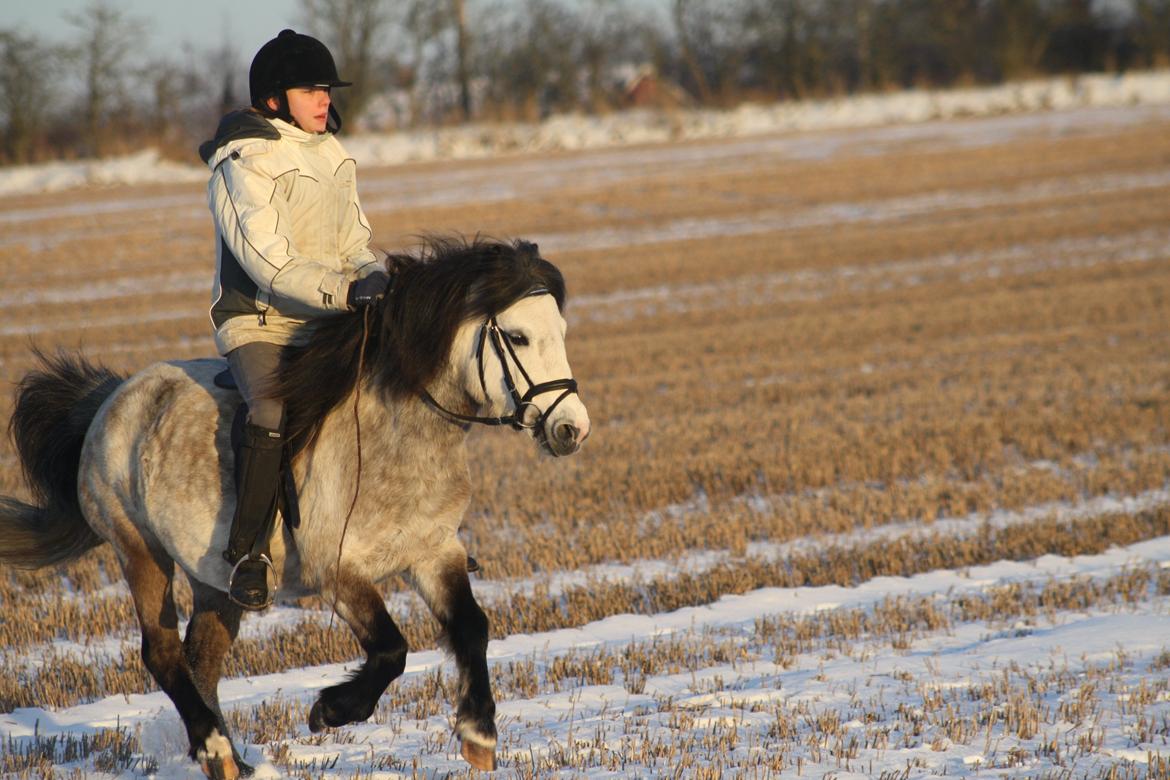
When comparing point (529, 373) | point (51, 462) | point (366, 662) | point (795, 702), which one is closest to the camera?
point (529, 373)

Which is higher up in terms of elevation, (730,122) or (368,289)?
(730,122)

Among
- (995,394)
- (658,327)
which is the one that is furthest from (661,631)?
(658,327)

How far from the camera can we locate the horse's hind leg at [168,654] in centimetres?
445

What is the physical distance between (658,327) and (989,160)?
52.4ft

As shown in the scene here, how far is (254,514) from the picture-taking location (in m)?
4.35

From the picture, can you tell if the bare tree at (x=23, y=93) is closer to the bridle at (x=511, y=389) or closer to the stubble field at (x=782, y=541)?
the stubble field at (x=782, y=541)

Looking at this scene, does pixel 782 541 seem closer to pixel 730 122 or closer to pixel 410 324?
pixel 410 324

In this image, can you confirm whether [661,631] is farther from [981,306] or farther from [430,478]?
[981,306]

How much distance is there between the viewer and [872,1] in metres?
48.6


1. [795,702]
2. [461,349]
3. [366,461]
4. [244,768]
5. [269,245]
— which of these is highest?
[269,245]

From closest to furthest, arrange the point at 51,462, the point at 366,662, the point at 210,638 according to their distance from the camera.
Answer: the point at 366,662 → the point at 210,638 → the point at 51,462

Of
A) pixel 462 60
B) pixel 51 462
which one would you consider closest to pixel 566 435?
pixel 51 462

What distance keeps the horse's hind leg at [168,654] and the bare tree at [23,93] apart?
3571 centimetres

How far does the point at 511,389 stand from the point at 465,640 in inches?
33.9
